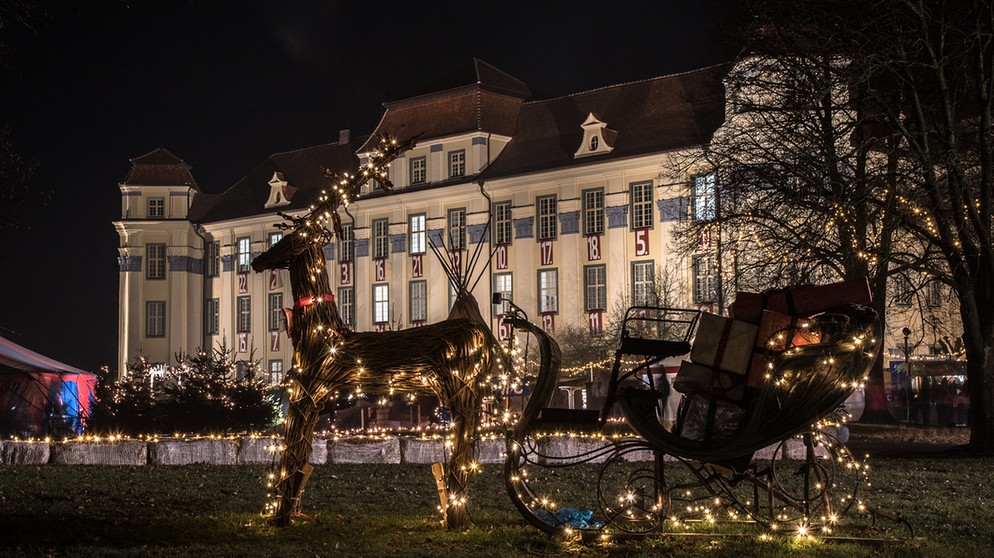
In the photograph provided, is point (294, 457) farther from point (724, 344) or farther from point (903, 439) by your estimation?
point (903, 439)

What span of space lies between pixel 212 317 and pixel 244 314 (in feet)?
9.56

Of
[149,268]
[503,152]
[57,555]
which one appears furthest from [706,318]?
[149,268]

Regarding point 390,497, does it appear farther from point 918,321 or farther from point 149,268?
point 149,268

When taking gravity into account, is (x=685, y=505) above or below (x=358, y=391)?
below

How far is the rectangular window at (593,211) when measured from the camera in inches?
2003

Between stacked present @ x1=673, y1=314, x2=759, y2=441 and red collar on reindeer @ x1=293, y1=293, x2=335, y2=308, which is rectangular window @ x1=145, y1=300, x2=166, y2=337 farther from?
stacked present @ x1=673, y1=314, x2=759, y2=441

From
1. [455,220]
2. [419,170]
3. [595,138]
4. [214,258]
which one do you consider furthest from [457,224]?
[214,258]

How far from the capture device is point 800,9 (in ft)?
72.5

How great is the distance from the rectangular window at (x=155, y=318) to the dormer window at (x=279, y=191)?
28.5 feet

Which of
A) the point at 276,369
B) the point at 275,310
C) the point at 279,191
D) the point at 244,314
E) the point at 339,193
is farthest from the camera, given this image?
the point at 244,314

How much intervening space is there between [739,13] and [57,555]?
19285mm

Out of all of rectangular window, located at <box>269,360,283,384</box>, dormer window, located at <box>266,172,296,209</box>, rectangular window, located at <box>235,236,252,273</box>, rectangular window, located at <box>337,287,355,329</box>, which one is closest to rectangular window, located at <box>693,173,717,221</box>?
rectangular window, located at <box>337,287,355,329</box>

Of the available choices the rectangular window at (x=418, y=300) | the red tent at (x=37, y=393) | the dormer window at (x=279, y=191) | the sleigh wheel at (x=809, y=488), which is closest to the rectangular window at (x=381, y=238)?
the rectangular window at (x=418, y=300)

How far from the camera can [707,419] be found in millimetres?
8891
